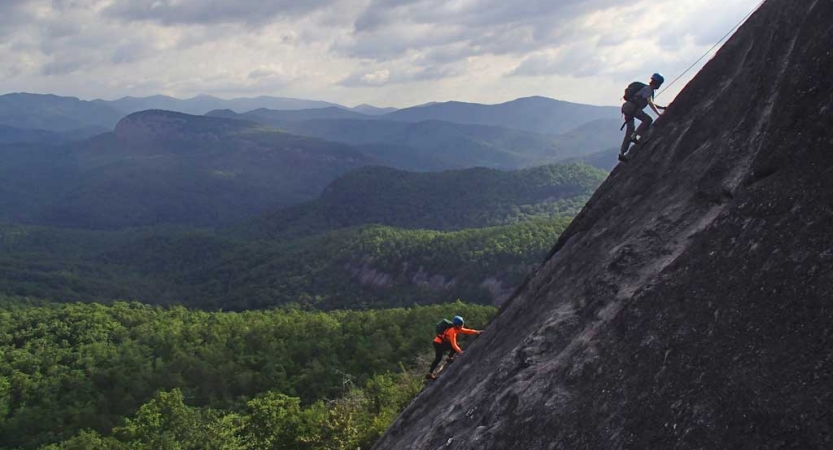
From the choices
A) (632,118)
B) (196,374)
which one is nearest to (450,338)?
(632,118)

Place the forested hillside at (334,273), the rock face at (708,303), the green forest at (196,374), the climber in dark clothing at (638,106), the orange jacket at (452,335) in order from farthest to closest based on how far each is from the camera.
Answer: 1. the forested hillside at (334,273)
2. the green forest at (196,374)
3. the orange jacket at (452,335)
4. the climber in dark clothing at (638,106)
5. the rock face at (708,303)

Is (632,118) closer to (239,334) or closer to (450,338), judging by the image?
(450,338)

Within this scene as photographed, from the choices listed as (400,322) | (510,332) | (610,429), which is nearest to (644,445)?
(610,429)

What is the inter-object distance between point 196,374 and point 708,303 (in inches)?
2477

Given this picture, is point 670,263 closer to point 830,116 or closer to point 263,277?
point 830,116

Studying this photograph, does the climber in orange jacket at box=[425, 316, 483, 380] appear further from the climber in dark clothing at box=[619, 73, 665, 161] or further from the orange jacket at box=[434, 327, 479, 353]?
the climber in dark clothing at box=[619, 73, 665, 161]

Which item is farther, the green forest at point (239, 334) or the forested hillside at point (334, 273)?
the forested hillside at point (334, 273)

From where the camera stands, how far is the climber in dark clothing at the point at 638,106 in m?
15.9

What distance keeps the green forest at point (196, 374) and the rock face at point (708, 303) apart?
18.1m

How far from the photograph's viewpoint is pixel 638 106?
1633cm

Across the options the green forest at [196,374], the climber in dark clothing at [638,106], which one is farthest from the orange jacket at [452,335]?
the green forest at [196,374]

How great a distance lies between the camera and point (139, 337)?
75.9 metres

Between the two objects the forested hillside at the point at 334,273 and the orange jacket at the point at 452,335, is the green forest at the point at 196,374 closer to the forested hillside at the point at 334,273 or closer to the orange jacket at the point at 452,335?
the orange jacket at the point at 452,335

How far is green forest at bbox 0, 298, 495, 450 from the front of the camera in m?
31.6
